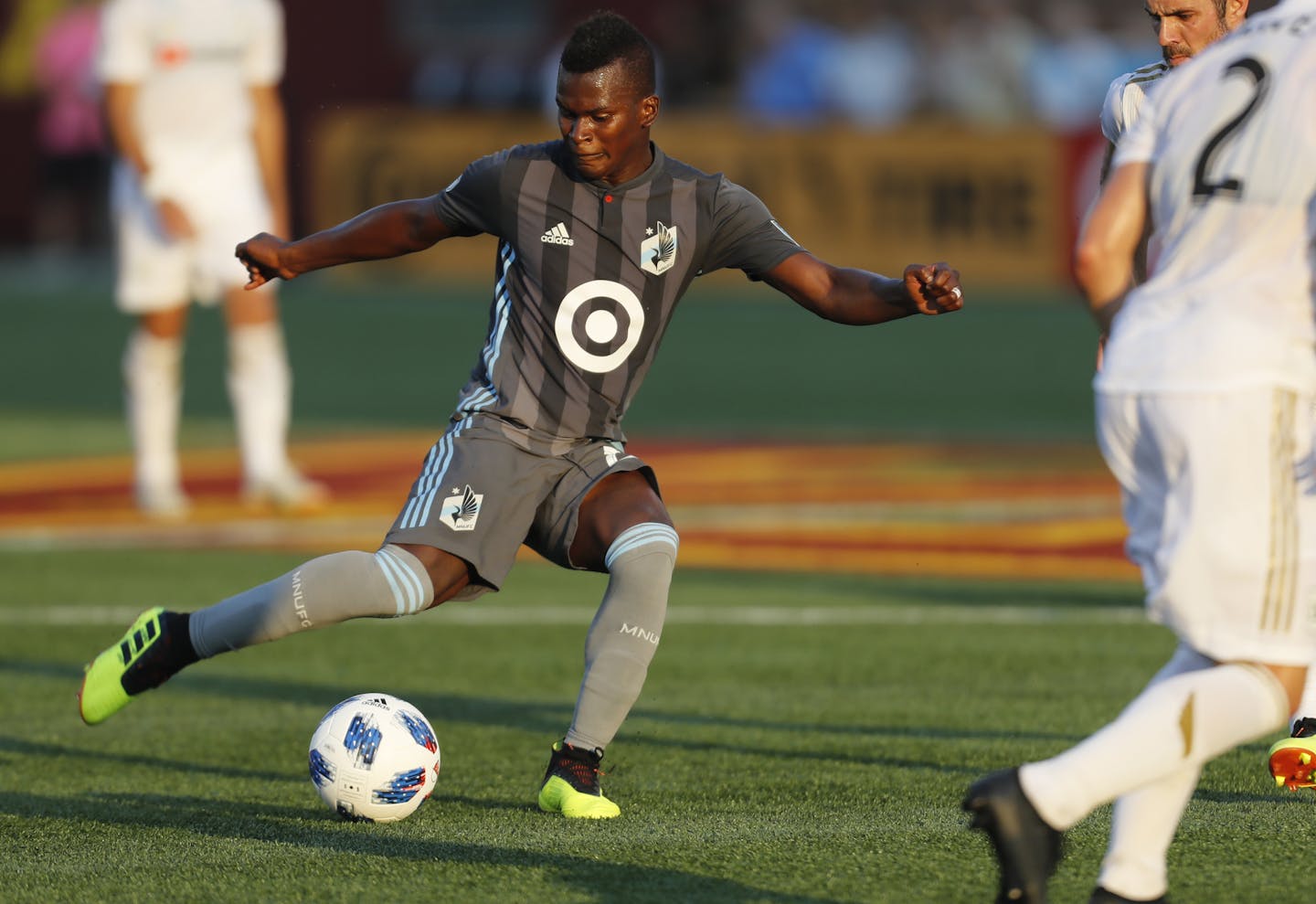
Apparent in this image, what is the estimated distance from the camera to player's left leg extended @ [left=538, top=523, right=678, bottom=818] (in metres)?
5.41

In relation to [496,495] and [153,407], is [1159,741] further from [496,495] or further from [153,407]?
[153,407]

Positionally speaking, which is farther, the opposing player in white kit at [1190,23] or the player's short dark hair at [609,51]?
the opposing player in white kit at [1190,23]

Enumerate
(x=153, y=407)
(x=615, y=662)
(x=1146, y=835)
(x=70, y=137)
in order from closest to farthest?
(x=1146, y=835)
(x=615, y=662)
(x=153, y=407)
(x=70, y=137)

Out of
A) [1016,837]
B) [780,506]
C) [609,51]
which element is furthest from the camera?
[780,506]

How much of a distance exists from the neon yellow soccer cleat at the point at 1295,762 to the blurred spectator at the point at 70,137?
21.6 metres

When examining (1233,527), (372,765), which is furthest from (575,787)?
(1233,527)

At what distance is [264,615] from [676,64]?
2197 cm

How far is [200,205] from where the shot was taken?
37.6 feet

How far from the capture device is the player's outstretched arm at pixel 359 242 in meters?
5.63

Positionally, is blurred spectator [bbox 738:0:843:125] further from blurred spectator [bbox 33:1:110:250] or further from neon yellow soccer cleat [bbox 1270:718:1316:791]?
neon yellow soccer cleat [bbox 1270:718:1316:791]

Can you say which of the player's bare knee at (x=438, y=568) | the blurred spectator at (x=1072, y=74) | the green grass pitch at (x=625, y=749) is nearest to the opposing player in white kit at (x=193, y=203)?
the green grass pitch at (x=625, y=749)

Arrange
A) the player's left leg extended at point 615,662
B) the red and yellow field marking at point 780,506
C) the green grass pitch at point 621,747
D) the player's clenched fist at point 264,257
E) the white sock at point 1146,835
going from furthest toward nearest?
the red and yellow field marking at point 780,506, the player's clenched fist at point 264,257, the player's left leg extended at point 615,662, the green grass pitch at point 621,747, the white sock at point 1146,835

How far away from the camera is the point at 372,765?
535cm

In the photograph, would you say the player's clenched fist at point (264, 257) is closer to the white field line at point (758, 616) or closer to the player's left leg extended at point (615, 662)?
the player's left leg extended at point (615, 662)
